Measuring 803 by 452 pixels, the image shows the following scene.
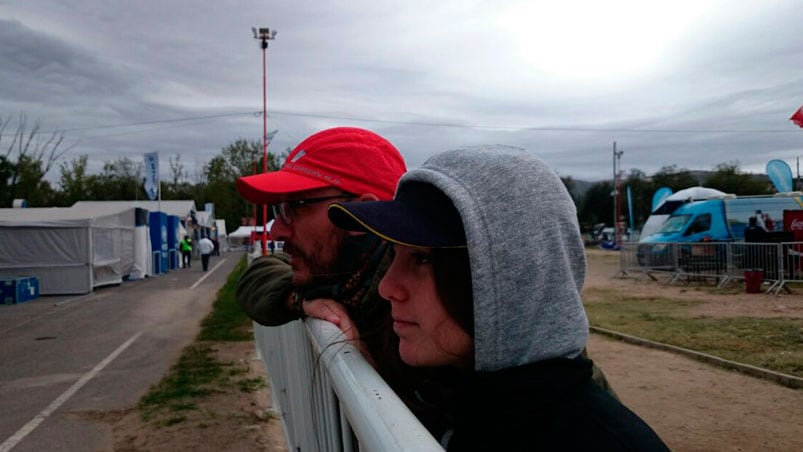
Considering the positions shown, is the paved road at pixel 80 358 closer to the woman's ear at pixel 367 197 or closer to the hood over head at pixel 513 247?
the woman's ear at pixel 367 197

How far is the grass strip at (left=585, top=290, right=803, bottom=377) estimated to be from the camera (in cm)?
860

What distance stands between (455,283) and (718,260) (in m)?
21.6

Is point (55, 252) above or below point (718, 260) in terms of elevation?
above

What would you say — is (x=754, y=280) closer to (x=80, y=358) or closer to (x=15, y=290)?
(x=80, y=358)

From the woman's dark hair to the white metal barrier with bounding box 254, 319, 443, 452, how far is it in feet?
0.65

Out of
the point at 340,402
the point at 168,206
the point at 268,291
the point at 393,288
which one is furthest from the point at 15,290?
the point at 168,206

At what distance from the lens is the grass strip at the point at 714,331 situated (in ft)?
28.2

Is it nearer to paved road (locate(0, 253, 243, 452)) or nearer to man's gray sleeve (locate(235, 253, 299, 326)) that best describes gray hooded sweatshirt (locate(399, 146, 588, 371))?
man's gray sleeve (locate(235, 253, 299, 326))

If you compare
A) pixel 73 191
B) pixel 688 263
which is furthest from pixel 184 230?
pixel 73 191

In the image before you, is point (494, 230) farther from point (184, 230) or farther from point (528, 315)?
point (184, 230)

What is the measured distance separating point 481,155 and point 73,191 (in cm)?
9224

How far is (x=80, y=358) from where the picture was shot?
965 centimetres

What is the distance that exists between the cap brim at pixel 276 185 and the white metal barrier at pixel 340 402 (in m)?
0.46

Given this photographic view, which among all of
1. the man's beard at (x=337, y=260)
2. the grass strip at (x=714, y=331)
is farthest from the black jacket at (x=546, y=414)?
the grass strip at (x=714, y=331)
